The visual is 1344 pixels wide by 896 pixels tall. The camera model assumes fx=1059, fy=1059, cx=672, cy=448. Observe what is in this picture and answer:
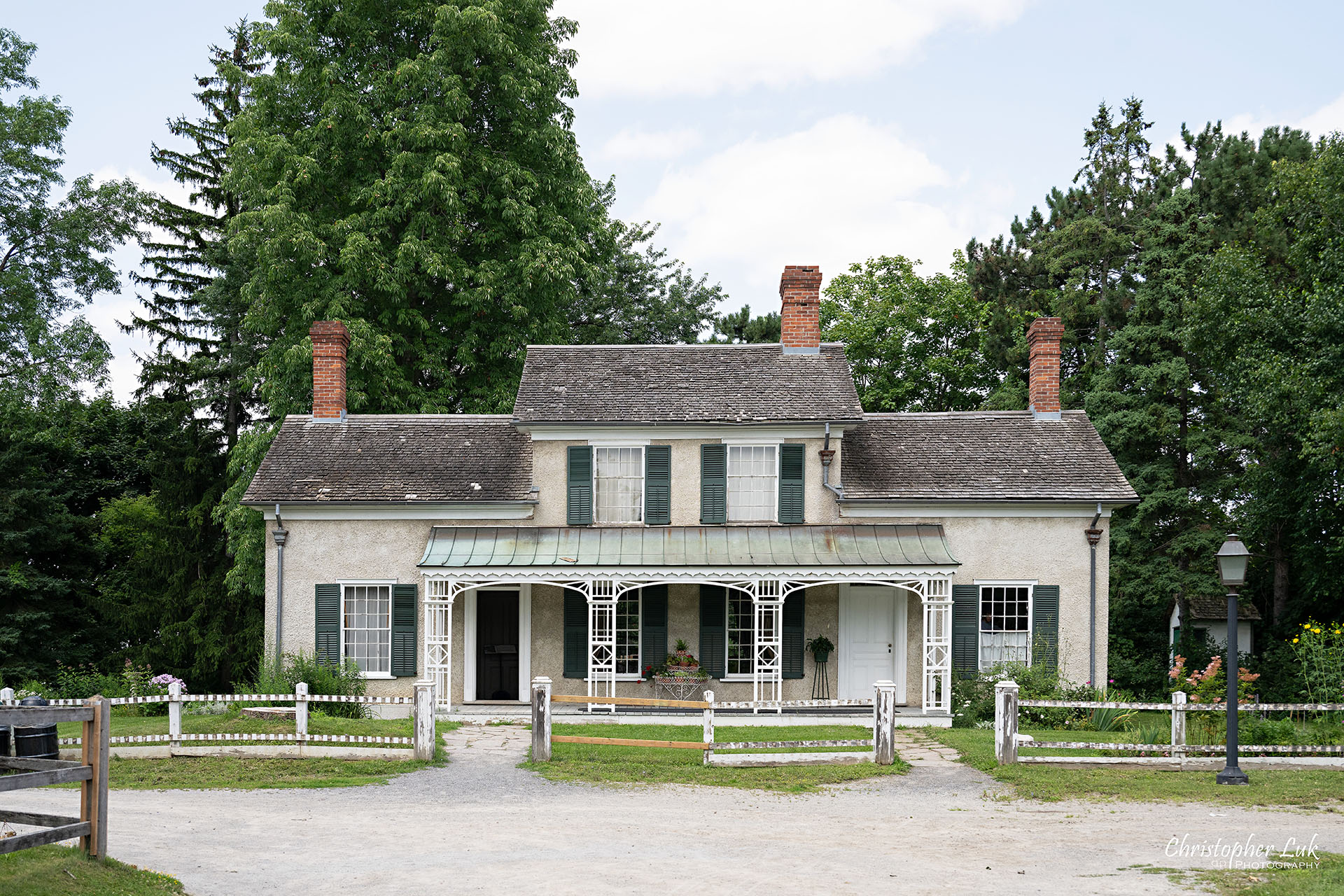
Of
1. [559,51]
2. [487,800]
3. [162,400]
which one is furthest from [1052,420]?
[162,400]

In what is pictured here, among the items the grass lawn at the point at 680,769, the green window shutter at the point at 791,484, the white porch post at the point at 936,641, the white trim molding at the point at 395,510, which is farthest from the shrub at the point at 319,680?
the white porch post at the point at 936,641

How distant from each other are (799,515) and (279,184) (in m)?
14.3

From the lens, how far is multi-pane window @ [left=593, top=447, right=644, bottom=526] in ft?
64.1

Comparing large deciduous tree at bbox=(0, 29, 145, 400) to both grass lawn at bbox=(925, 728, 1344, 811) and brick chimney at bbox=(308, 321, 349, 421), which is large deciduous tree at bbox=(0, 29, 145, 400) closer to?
brick chimney at bbox=(308, 321, 349, 421)

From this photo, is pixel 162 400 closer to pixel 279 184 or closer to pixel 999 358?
pixel 279 184

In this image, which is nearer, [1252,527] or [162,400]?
[1252,527]

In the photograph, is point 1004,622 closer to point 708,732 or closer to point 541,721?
point 708,732

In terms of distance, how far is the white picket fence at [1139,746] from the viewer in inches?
525

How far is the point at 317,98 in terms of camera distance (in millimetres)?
25953

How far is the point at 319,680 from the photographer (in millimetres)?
17375

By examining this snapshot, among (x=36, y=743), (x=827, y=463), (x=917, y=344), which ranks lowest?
→ (x=36, y=743)

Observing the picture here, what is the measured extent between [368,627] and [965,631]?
10.7 metres

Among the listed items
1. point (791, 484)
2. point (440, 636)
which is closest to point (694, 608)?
point (791, 484)

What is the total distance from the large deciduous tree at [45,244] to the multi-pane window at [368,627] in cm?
1340
